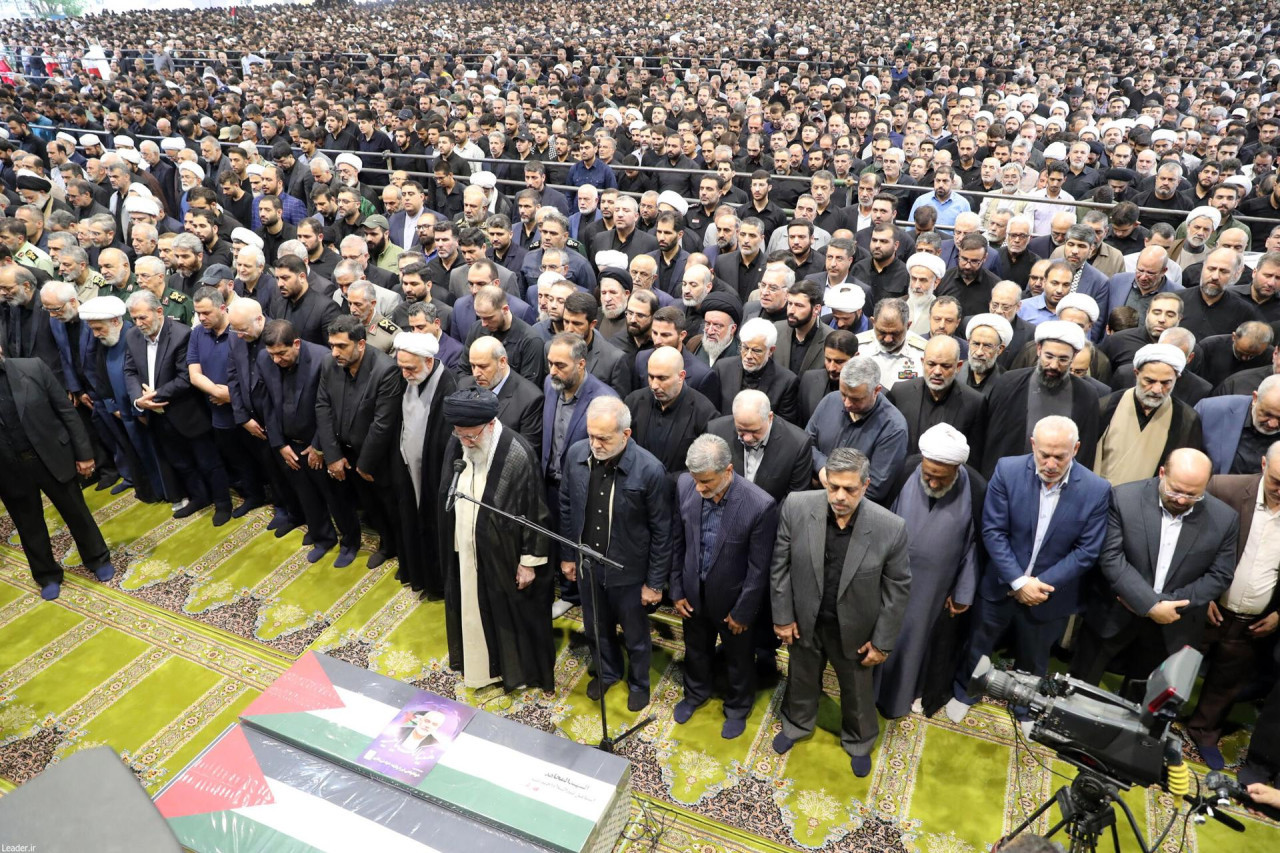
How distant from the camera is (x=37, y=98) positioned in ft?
47.6

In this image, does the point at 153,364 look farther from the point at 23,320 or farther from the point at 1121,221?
the point at 1121,221

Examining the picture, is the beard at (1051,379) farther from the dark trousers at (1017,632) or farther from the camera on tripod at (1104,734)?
the camera on tripod at (1104,734)

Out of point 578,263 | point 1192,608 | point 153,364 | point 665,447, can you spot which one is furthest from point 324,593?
point 1192,608

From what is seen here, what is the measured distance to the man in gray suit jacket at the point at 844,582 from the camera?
3.41 m

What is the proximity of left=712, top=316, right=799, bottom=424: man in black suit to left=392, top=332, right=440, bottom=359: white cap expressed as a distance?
1587 millimetres

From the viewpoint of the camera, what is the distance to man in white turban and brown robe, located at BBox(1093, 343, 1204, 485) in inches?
154

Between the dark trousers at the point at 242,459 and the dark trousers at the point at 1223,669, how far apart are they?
569 centimetres

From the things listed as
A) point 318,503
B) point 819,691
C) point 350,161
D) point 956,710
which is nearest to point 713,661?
point 819,691

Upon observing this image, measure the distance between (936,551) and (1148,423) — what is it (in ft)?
4.50

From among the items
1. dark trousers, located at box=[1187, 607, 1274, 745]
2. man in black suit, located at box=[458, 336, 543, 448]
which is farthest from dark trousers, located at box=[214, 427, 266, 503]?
dark trousers, located at box=[1187, 607, 1274, 745]

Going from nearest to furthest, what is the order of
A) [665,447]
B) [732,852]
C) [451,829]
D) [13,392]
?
[451,829]
[732,852]
[665,447]
[13,392]

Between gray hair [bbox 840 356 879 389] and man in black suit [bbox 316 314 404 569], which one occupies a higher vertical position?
gray hair [bbox 840 356 879 389]

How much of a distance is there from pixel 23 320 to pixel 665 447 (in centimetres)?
490

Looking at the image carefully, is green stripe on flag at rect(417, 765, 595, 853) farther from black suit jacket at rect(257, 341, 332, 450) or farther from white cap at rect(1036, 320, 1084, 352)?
white cap at rect(1036, 320, 1084, 352)
